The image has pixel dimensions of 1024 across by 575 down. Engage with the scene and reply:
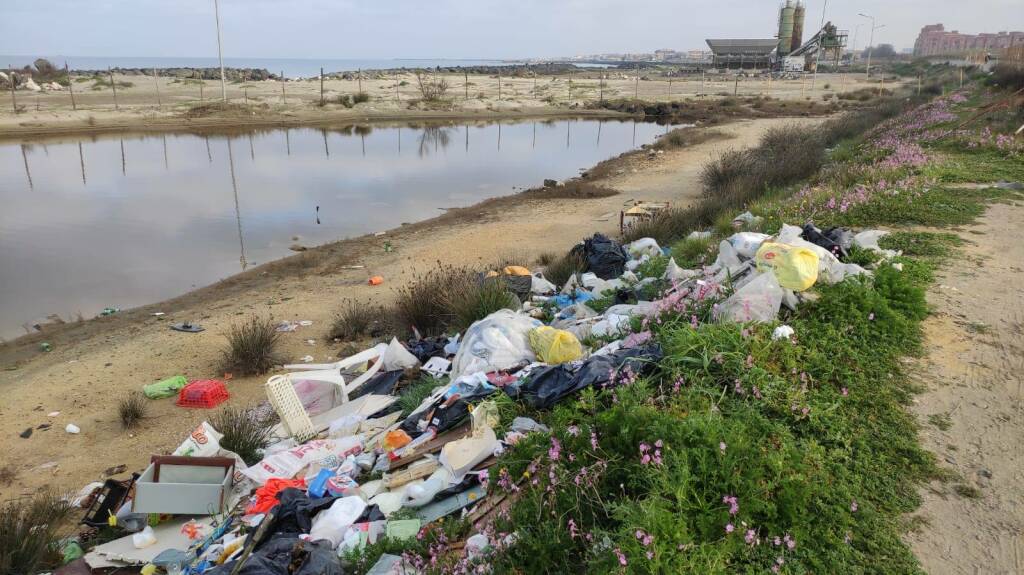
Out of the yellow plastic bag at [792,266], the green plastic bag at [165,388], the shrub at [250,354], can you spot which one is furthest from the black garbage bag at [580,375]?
the green plastic bag at [165,388]

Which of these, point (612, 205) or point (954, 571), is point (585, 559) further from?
point (612, 205)

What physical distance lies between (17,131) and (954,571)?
112 ft

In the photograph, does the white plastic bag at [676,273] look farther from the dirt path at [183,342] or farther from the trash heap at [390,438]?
the dirt path at [183,342]

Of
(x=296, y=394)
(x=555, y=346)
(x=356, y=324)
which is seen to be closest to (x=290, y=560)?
(x=296, y=394)

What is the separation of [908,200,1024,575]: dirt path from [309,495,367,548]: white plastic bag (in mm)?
2756

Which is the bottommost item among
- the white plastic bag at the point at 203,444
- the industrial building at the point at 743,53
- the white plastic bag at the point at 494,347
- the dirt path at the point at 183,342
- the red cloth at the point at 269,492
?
the dirt path at the point at 183,342

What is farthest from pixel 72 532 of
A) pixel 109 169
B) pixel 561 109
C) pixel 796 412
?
pixel 561 109

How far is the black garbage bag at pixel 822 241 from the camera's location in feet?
19.3

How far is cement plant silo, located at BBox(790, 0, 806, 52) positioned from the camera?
89.1 metres

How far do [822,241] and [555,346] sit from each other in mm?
2908

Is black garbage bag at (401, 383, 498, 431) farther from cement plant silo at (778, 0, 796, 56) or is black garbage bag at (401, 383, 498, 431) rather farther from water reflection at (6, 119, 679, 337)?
cement plant silo at (778, 0, 796, 56)

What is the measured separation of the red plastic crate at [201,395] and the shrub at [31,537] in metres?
1.85

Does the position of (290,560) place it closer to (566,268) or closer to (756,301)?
(756,301)

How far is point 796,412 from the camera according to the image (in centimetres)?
346
